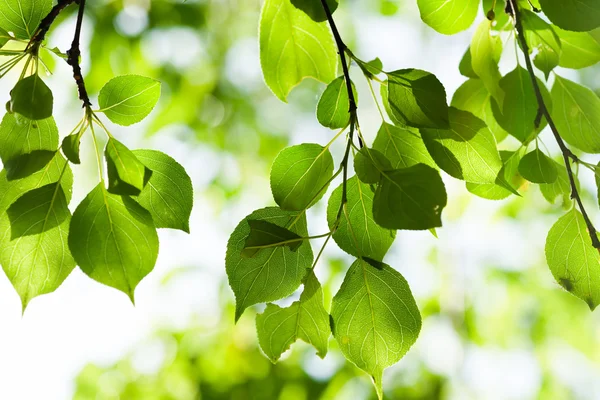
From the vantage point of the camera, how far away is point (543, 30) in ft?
1.17

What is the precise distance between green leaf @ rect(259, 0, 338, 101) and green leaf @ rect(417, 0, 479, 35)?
58 mm

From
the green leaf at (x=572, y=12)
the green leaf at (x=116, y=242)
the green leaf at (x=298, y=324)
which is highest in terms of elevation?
the green leaf at (x=572, y=12)

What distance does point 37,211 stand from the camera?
0.27 m

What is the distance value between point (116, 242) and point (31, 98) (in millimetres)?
76

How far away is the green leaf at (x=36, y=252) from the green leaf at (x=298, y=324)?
109mm

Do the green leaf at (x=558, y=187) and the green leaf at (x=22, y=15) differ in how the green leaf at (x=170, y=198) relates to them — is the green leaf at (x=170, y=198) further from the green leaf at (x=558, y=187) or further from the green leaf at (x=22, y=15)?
the green leaf at (x=558, y=187)

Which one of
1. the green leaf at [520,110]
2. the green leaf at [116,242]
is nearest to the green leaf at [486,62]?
the green leaf at [520,110]

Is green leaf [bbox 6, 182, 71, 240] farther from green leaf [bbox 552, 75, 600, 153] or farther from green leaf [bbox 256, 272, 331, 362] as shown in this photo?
green leaf [bbox 552, 75, 600, 153]

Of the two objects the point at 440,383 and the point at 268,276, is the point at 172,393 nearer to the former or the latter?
the point at 440,383

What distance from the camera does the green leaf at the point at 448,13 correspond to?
0.32 m

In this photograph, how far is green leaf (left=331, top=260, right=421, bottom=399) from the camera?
0.96ft

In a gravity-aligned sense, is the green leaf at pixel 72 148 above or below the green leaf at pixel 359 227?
above

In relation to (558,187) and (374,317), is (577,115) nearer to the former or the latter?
(558,187)

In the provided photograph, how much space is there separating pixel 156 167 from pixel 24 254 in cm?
8
